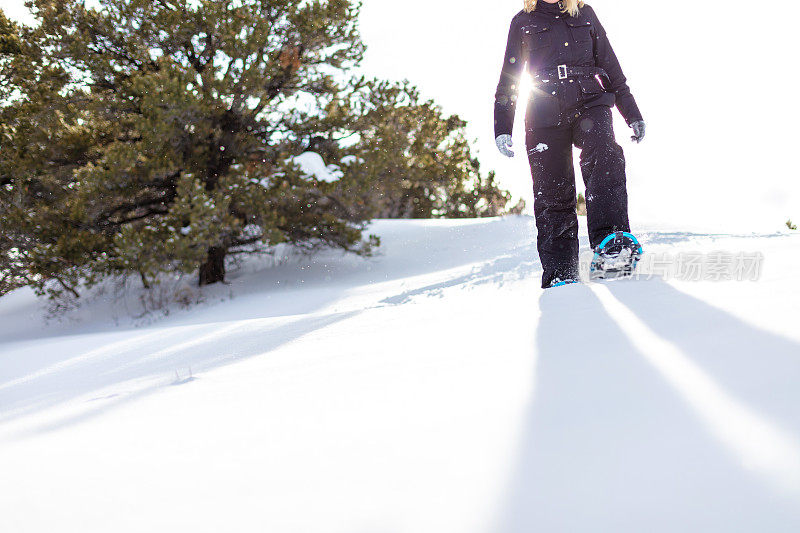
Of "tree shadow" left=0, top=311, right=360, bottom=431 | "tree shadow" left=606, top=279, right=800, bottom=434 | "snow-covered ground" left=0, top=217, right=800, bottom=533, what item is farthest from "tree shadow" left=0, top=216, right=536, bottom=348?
"tree shadow" left=606, top=279, right=800, bottom=434

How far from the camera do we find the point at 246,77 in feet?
22.7

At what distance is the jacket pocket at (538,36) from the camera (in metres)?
2.79

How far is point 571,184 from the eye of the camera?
287 cm

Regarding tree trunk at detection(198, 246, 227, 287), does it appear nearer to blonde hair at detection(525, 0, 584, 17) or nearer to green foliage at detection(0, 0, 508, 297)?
green foliage at detection(0, 0, 508, 297)

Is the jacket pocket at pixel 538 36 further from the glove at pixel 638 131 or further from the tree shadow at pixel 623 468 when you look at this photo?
the tree shadow at pixel 623 468

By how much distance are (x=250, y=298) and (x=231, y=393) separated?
549cm

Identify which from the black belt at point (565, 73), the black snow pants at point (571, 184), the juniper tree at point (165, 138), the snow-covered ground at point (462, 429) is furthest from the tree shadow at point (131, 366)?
the juniper tree at point (165, 138)

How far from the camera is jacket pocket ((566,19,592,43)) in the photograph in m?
2.78

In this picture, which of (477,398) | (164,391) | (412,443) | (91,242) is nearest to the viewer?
(412,443)

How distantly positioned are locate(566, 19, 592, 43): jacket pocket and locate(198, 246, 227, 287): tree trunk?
6.34 metres

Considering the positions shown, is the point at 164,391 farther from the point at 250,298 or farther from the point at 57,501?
the point at 250,298

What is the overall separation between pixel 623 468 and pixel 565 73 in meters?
2.46

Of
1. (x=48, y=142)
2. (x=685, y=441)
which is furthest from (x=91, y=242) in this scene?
(x=685, y=441)

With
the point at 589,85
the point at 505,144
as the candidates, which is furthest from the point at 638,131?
the point at 505,144
